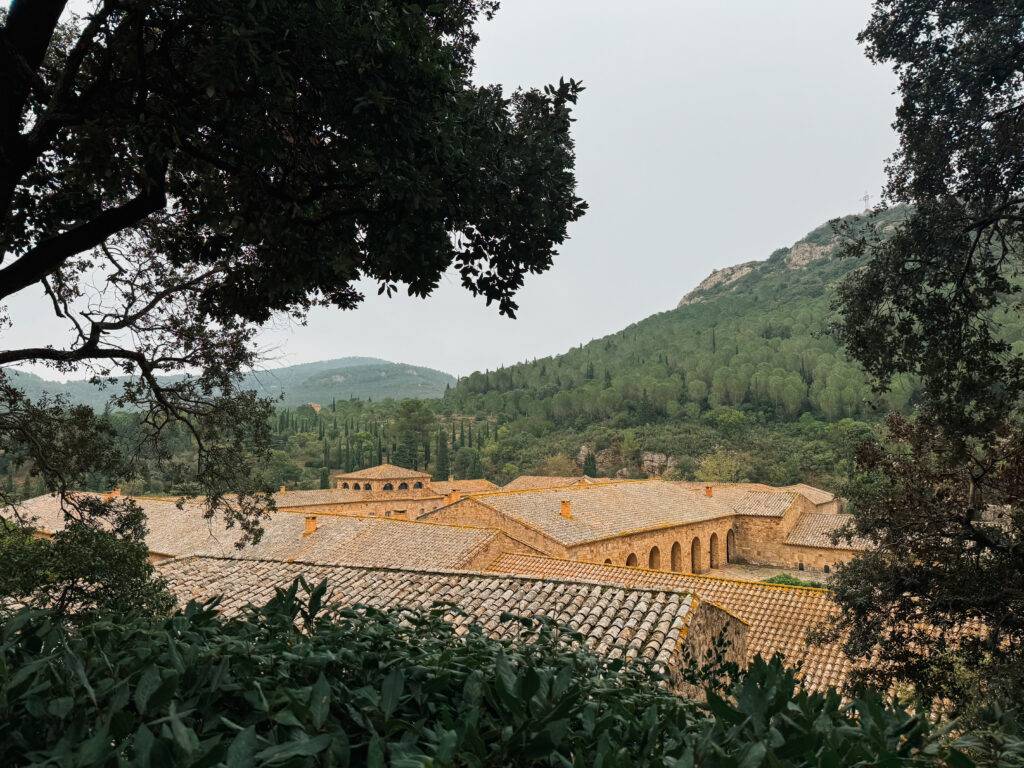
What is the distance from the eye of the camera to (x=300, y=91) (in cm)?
389

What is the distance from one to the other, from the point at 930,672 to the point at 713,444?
5507cm

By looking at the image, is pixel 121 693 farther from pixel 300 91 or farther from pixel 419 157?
pixel 300 91

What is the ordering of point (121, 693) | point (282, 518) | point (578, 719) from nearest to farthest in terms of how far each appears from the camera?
point (121, 693) < point (578, 719) < point (282, 518)

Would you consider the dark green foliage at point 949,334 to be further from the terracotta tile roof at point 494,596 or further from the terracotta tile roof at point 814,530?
the terracotta tile roof at point 814,530

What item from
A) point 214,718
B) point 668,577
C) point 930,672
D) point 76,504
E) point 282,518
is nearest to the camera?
point 214,718

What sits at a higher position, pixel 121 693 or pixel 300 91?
pixel 300 91

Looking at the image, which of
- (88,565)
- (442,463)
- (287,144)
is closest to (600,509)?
(88,565)

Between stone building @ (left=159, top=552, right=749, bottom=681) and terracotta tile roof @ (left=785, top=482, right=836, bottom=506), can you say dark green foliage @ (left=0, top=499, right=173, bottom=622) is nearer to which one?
stone building @ (left=159, top=552, right=749, bottom=681)

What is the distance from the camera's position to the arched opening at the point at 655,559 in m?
24.3

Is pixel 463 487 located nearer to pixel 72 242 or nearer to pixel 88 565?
pixel 88 565

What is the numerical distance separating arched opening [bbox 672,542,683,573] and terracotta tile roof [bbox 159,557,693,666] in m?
17.0

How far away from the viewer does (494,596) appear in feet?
34.2

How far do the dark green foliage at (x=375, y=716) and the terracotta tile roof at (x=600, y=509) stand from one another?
18.4 metres

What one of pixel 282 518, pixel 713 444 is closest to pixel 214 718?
pixel 282 518
